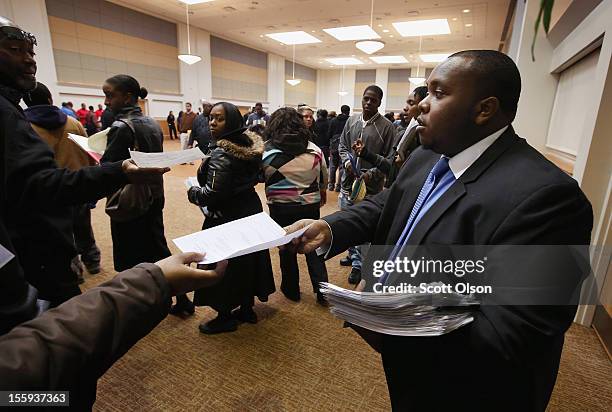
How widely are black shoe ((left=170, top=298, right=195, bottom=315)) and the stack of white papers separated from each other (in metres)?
2.05

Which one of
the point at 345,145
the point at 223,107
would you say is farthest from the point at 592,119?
the point at 223,107

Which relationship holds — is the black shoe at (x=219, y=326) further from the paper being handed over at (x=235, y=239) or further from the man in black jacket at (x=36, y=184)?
the paper being handed over at (x=235, y=239)

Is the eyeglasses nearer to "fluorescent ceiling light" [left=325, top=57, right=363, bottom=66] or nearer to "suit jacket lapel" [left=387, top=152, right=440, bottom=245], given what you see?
"suit jacket lapel" [left=387, top=152, right=440, bottom=245]

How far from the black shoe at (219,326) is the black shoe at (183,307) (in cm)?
22

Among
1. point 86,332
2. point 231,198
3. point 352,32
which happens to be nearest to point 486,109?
point 86,332

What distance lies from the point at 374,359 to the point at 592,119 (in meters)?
2.15

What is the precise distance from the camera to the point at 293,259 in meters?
2.68

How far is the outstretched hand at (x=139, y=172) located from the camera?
145 cm

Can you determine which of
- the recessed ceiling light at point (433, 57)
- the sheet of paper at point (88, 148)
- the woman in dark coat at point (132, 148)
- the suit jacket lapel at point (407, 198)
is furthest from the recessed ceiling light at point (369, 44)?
the recessed ceiling light at point (433, 57)

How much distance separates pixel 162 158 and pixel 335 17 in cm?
1135

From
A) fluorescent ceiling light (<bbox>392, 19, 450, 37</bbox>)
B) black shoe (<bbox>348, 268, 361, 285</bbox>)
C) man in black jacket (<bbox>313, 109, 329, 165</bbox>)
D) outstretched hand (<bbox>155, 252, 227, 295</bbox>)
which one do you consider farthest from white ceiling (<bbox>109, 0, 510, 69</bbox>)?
outstretched hand (<bbox>155, 252, 227, 295</bbox>)

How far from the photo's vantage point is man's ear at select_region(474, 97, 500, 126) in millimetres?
877

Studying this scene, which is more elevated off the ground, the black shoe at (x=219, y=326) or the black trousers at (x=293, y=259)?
the black trousers at (x=293, y=259)

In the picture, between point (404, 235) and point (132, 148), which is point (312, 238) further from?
point (132, 148)
